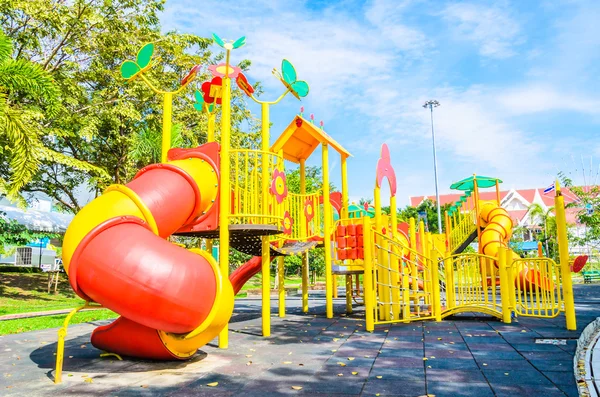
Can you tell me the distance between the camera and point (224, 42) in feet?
23.1

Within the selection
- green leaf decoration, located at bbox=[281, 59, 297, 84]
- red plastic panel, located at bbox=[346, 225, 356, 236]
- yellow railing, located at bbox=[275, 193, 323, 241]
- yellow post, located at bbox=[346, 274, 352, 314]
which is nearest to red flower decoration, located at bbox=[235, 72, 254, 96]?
green leaf decoration, located at bbox=[281, 59, 297, 84]

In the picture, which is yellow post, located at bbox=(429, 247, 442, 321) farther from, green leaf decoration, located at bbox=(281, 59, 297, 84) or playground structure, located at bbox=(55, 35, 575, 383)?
green leaf decoration, located at bbox=(281, 59, 297, 84)

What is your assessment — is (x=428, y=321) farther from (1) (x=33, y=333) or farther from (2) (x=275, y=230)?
(1) (x=33, y=333)

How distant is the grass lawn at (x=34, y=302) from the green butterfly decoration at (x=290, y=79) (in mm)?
7687

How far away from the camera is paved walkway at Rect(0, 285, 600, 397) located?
4.47 metres

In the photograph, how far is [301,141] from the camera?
1202cm

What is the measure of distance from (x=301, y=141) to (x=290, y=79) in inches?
149

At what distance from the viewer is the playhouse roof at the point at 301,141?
1118 centimetres

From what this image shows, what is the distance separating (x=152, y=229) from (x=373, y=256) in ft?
16.2

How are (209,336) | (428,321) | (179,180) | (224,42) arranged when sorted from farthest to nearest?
(428,321) → (224,42) → (179,180) → (209,336)

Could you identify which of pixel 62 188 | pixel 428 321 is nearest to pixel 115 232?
pixel 428 321

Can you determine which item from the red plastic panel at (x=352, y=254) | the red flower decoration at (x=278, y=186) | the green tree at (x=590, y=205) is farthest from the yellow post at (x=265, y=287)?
the green tree at (x=590, y=205)

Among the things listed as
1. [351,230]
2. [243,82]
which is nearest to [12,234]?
[351,230]

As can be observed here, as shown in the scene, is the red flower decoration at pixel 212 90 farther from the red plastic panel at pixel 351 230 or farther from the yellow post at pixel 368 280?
the red plastic panel at pixel 351 230
